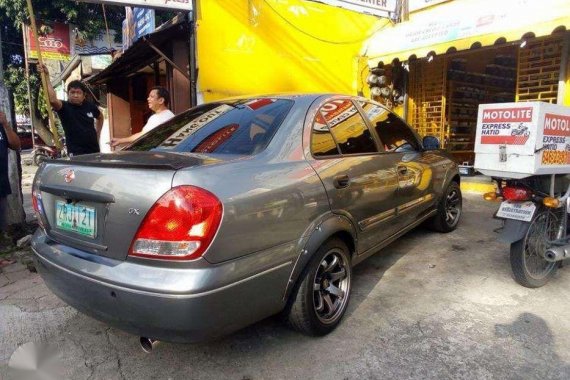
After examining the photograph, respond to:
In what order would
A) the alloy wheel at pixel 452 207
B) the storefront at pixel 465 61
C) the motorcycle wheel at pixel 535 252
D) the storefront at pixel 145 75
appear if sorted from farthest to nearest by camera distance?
the storefront at pixel 145 75
the storefront at pixel 465 61
the alloy wheel at pixel 452 207
the motorcycle wheel at pixel 535 252

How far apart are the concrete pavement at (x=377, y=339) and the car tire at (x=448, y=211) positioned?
106cm

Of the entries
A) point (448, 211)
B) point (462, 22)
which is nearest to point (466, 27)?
point (462, 22)

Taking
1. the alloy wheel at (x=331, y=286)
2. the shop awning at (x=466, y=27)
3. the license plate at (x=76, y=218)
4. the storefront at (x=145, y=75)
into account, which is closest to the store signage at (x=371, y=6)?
the shop awning at (x=466, y=27)

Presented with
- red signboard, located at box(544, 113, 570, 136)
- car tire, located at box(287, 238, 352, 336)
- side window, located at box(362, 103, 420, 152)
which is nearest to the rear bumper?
car tire, located at box(287, 238, 352, 336)

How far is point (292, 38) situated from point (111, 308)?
251 inches

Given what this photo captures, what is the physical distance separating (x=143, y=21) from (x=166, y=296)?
7.59m

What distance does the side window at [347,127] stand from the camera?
2824 mm

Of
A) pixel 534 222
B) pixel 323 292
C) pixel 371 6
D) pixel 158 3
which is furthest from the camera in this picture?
pixel 371 6

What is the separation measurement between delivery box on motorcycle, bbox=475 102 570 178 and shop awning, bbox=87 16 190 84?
187 inches

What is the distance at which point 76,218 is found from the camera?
210 cm

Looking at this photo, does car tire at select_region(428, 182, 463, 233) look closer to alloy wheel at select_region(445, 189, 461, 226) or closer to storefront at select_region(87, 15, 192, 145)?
alloy wheel at select_region(445, 189, 461, 226)

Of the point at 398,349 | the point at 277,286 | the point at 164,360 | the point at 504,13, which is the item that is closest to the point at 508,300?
the point at 398,349

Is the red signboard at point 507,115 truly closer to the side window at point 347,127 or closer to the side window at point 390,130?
the side window at point 390,130

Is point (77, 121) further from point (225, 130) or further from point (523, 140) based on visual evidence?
point (523, 140)
